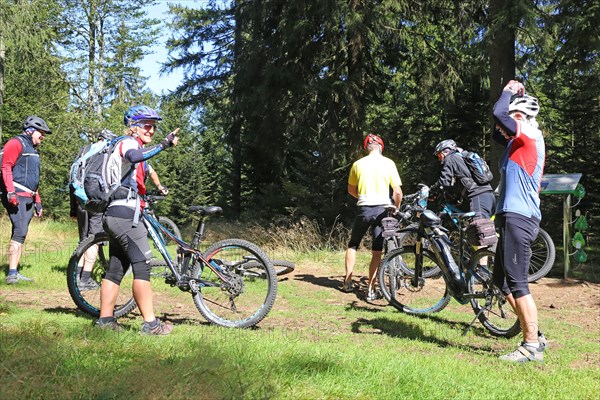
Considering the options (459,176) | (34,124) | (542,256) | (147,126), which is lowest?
(542,256)

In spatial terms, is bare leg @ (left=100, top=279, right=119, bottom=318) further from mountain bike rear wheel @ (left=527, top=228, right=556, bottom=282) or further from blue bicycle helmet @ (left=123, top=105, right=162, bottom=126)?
mountain bike rear wheel @ (left=527, top=228, right=556, bottom=282)

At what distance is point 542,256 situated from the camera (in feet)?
27.8

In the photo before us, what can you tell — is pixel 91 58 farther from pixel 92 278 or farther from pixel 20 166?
pixel 92 278

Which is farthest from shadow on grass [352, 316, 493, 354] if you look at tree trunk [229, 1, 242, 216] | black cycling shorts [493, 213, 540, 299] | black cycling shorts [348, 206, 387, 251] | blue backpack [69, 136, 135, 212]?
tree trunk [229, 1, 242, 216]

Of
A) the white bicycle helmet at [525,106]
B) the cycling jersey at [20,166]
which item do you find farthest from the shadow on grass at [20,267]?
the white bicycle helmet at [525,106]

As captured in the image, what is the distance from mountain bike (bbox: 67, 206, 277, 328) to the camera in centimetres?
541

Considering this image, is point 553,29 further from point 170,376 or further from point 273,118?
point 170,376

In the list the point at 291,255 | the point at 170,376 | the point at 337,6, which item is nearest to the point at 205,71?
the point at 337,6

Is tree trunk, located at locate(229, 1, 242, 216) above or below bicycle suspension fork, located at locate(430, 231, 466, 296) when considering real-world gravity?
above

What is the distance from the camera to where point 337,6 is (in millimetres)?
11867

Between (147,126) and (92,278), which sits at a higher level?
(147,126)

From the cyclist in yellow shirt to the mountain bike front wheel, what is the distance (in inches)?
82.9

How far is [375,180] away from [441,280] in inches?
61.7

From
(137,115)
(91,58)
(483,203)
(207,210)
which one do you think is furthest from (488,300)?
(91,58)
